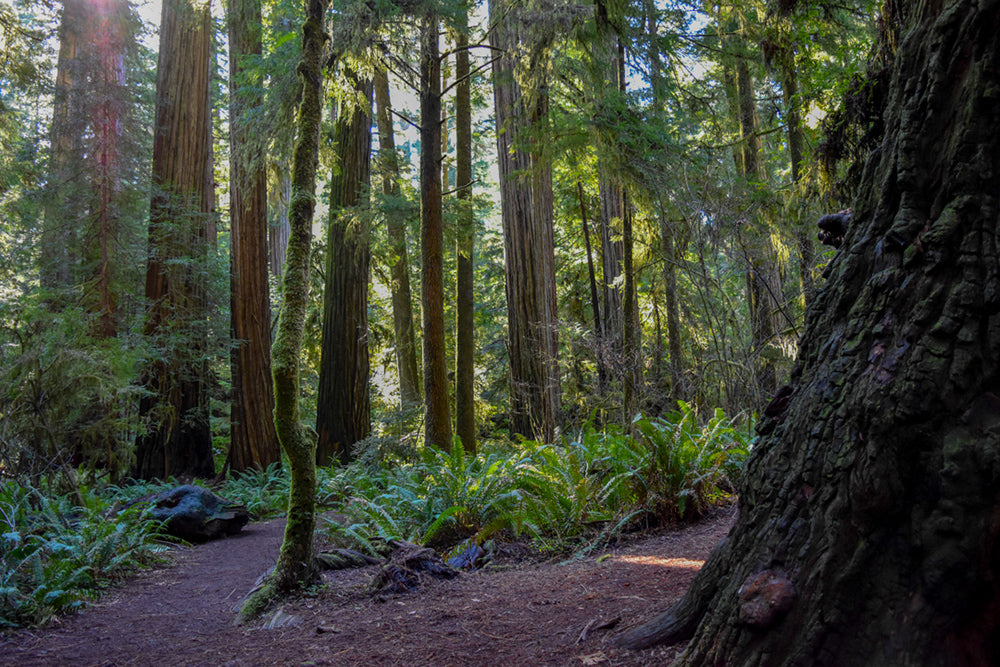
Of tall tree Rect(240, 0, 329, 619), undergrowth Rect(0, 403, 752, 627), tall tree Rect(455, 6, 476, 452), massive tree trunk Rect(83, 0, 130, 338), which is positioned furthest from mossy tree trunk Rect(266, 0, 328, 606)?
massive tree trunk Rect(83, 0, 130, 338)

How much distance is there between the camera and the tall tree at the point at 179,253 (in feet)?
33.4

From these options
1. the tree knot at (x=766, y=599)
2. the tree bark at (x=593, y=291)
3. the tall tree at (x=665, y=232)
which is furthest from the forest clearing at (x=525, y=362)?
the tree bark at (x=593, y=291)

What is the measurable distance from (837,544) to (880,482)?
0.21m

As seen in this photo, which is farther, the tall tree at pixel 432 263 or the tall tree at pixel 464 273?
the tall tree at pixel 464 273

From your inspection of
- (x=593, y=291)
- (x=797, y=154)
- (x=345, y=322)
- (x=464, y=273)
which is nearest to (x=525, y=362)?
(x=464, y=273)

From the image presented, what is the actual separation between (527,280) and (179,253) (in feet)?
19.8

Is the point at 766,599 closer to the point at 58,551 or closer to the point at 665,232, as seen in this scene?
the point at 58,551

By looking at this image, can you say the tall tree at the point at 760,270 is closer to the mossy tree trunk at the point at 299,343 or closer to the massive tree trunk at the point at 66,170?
the mossy tree trunk at the point at 299,343

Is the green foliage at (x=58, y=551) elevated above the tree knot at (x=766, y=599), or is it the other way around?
the tree knot at (x=766, y=599)

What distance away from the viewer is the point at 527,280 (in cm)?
1061

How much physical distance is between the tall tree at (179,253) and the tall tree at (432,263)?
4.38 metres

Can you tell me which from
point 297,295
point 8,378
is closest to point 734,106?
point 297,295

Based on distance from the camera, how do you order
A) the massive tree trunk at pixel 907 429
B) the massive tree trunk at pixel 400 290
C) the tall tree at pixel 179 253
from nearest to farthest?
the massive tree trunk at pixel 907 429
the tall tree at pixel 179 253
the massive tree trunk at pixel 400 290

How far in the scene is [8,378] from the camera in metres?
6.37
